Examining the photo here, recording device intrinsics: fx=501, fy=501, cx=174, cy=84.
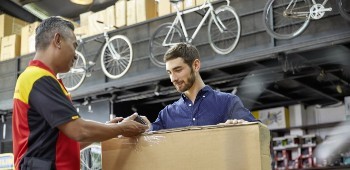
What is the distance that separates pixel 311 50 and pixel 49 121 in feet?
17.9

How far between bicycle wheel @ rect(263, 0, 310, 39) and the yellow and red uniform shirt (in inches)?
201

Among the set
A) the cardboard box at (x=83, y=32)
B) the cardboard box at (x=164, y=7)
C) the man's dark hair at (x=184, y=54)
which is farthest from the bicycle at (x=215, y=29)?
the man's dark hair at (x=184, y=54)

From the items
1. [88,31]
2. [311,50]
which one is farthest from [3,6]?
[311,50]

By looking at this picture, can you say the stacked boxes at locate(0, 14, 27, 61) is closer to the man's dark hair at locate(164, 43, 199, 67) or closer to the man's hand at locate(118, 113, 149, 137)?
the man's dark hair at locate(164, 43, 199, 67)

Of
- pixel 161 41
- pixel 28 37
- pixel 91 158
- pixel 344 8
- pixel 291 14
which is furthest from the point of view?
pixel 28 37

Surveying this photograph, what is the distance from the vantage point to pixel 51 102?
190cm

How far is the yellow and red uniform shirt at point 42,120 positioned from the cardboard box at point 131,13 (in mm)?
7064

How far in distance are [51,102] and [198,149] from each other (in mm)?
588

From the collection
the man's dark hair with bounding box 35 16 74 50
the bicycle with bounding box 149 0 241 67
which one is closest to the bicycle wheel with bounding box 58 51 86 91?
the bicycle with bounding box 149 0 241 67

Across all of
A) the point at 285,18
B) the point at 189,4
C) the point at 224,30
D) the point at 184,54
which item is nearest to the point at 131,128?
the point at 184,54

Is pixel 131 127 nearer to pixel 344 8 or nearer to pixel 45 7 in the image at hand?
pixel 344 8

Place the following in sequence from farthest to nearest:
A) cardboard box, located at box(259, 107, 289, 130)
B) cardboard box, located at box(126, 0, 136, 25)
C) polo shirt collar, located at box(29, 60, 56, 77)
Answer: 1. cardboard box, located at box(259, 107, 289, 130)
2. cardboard box, located at box(126, 0, 136, 25)
3. polo shirt collar, located at box(29, 60, 56, 77)

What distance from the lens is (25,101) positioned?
6.44 feet

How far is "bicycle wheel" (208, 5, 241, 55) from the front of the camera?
735 cm
